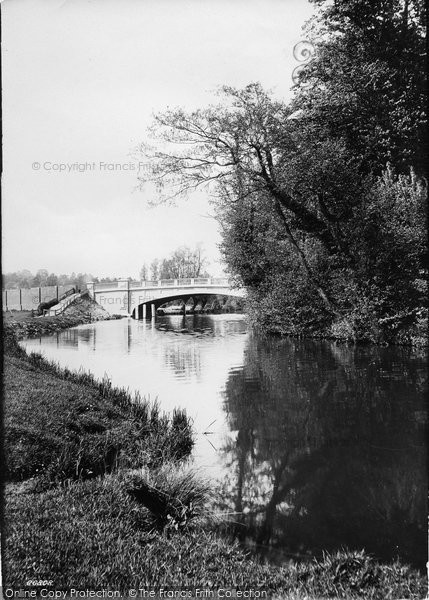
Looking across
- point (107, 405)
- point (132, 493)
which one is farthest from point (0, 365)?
point (107, 405)

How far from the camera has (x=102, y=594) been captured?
8.62 feet

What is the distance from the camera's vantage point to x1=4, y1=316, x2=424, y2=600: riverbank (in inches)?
107

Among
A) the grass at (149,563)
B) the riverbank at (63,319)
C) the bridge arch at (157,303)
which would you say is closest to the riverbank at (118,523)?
the grass at (149,563)

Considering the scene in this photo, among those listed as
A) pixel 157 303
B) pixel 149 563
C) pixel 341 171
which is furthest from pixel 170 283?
pixel 149 563

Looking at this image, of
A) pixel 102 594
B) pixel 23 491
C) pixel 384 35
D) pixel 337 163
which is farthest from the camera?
pixel 337 163

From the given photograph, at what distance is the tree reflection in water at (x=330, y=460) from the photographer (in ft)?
11.0

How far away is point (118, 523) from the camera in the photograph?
3270 mm

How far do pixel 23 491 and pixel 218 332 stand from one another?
37.1 feet

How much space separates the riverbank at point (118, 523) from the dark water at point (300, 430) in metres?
0.29

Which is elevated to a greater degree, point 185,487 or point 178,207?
point 178,207

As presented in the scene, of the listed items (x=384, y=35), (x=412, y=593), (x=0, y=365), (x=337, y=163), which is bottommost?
(x=412, y=593)

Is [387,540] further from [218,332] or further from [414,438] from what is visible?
[218,332]

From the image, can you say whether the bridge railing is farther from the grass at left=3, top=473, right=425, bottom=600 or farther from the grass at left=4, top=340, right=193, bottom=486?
the grass at left=3, top=473, right=425, bottom=600

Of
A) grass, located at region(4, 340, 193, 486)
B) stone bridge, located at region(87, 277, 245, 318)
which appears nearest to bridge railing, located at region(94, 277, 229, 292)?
stone bridge, located at region(87, 277, 245, 318)
